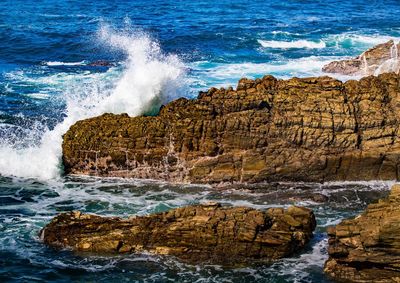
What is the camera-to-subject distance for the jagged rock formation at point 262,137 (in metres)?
25.1

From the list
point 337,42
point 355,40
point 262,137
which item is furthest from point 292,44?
point 262,137

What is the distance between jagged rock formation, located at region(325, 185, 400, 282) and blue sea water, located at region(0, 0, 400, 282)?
740mm

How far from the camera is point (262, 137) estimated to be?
25453 millimetres

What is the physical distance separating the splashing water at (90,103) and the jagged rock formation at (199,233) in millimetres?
6650

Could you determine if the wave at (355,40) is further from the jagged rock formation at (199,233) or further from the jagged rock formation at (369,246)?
the jagged rock formation at (369,246)

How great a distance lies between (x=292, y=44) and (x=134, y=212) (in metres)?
31.7

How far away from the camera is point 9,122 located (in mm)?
32781

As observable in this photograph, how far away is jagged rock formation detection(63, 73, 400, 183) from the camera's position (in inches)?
990

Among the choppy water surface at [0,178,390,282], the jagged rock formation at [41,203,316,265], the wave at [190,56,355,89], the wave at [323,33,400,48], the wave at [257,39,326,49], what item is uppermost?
the wave at [323,33,400,48]

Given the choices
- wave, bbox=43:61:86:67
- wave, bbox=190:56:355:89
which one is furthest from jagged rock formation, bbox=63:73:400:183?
wave, bbox=43:61:86:67

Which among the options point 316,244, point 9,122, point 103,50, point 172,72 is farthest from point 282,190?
point 103,50

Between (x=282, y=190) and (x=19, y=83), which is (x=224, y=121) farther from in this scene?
(x=19, y=83)

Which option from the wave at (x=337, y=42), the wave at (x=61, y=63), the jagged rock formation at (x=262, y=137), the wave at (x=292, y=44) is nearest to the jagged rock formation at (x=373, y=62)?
the wave at (x=337, y=42)

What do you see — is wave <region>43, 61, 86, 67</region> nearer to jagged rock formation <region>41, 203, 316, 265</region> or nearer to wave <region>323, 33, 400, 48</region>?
wave <region>323, 33, 400, 48</region>
